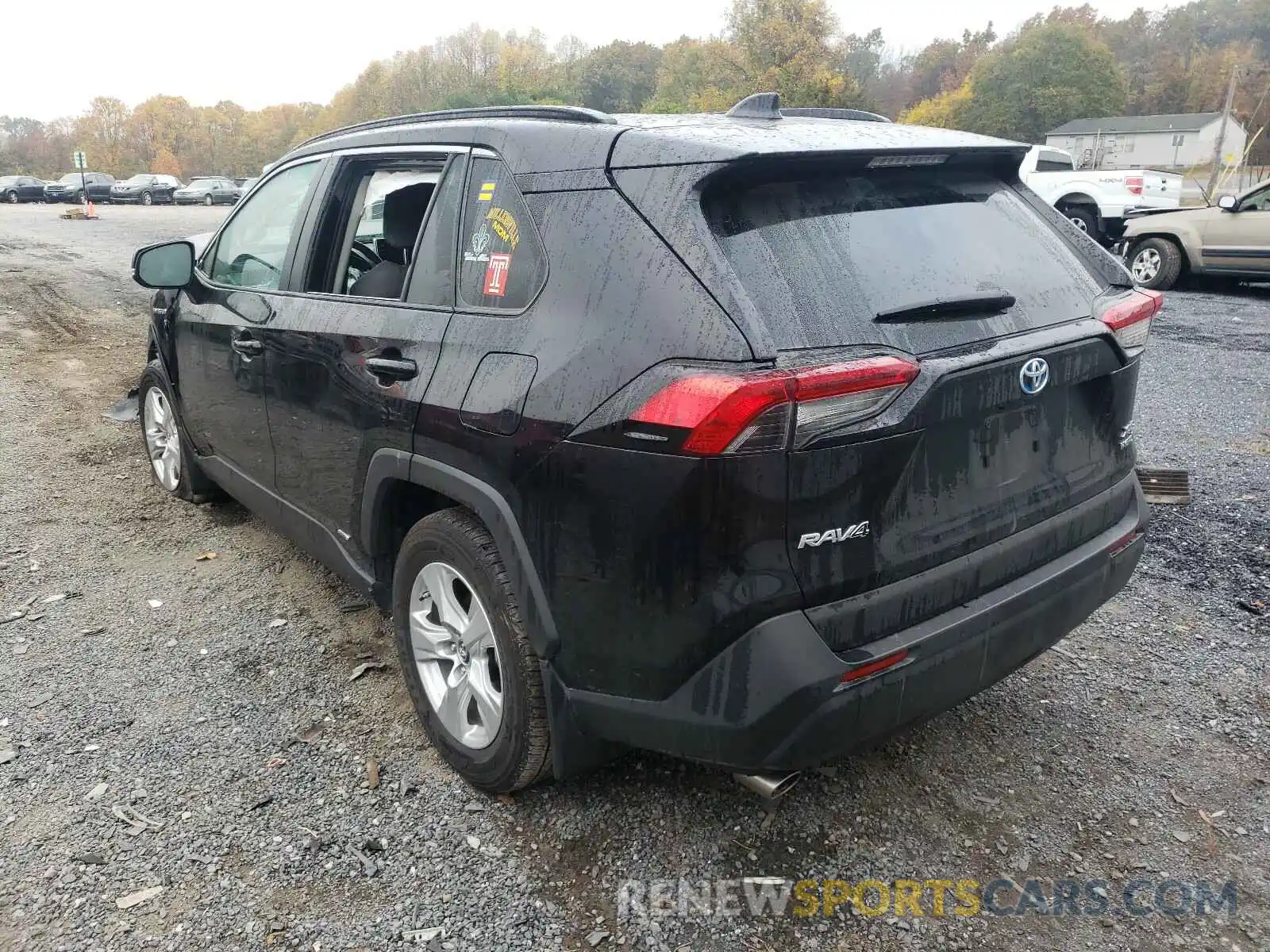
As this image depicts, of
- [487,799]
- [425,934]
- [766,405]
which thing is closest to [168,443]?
[487,799]

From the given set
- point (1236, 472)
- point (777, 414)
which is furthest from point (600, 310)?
point (1236, 472)

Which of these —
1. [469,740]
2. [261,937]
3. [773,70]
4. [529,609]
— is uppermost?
[773,70]

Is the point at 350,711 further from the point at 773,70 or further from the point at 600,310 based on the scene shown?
the point at 773,70

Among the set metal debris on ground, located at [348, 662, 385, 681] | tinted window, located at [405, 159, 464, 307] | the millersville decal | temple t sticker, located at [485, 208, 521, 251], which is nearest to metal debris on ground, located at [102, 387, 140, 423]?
metal debris on ground, located at [348, 662, 385, 681]

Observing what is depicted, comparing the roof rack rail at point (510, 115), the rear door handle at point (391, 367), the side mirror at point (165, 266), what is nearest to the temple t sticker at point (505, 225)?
the roof rack rail at point (510, 115)

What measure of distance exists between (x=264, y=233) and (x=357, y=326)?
1.16m

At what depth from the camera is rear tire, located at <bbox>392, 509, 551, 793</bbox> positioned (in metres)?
2.34

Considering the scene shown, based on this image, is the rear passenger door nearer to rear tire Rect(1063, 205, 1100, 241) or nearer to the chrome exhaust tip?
the chrome exhaust tip

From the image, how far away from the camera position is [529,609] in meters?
2.24

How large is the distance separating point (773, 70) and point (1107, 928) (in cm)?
6526

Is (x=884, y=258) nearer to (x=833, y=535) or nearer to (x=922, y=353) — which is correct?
(x=922, y=353)

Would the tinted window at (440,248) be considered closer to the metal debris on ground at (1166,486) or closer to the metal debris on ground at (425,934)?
the metal debris on ground at (425,934)

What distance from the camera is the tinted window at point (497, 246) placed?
2.32 metres

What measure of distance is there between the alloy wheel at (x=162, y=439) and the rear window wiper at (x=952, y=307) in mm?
3865
